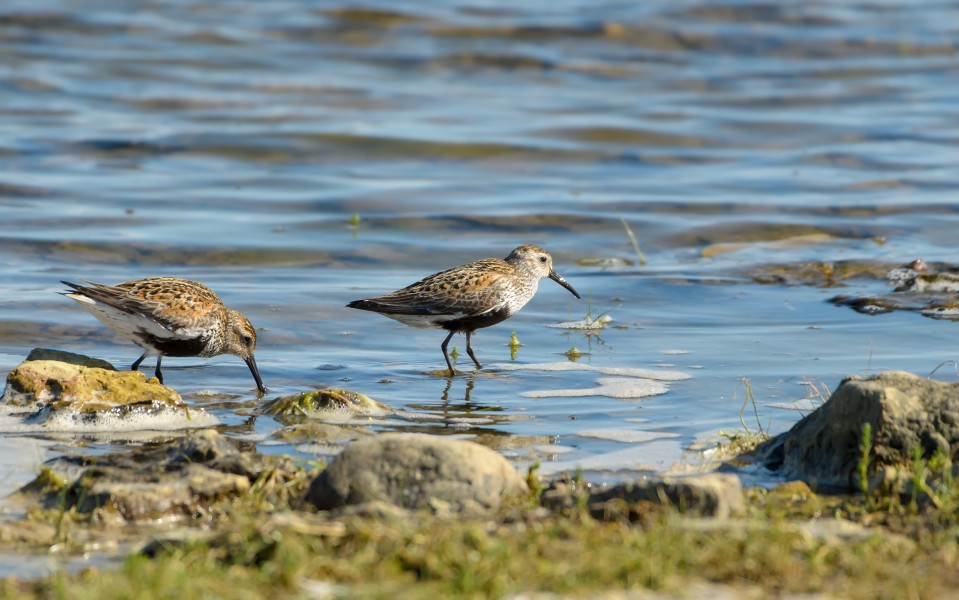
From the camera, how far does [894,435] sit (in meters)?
5.84

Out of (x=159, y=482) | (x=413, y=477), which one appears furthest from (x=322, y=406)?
(x=413, y=477)

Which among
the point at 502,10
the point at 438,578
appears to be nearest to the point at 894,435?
the point at 438,578

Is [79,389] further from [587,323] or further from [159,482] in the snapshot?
[587,323]

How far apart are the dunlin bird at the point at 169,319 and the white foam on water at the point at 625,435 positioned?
8.12 feet

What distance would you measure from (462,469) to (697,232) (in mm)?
10189

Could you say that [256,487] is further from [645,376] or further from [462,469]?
[645,376]

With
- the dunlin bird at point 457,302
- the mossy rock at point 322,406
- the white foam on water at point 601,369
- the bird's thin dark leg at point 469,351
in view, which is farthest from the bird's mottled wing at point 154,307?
the white foam on water at point 601,369

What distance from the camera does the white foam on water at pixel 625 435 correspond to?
7.22 metres

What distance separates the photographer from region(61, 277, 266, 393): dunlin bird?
8.85m

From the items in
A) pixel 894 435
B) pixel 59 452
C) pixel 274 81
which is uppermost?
pixel 274 81

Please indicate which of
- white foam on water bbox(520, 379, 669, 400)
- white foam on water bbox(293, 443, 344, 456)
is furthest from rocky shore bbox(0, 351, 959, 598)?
white foam on water bbox(520, 379, 669, 400)

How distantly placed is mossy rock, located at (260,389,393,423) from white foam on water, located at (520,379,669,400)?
4.29 ft

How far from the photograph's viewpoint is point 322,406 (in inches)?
302

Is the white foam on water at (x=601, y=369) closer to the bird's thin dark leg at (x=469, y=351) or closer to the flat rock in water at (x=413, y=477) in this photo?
the bird's thin dark leg at (x=469, y=351)
